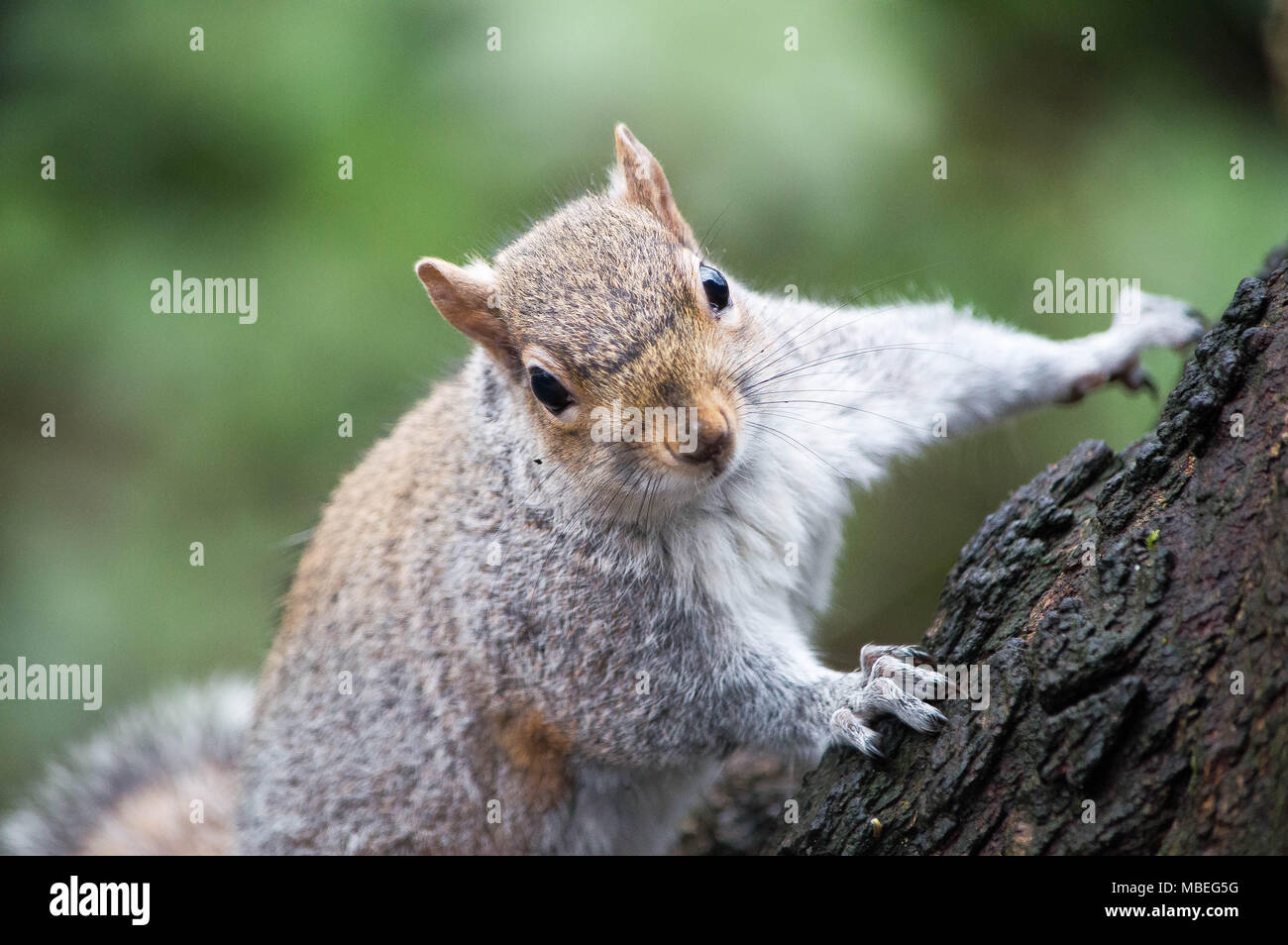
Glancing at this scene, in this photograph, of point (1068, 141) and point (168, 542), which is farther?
point (168, 542)

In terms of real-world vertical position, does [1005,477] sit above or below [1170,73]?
below

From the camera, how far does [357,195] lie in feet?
14.0

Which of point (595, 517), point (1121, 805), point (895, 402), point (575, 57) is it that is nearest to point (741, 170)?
point (575, 57)

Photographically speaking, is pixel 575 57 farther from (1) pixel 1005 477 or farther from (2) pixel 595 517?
(1) pixel 1005 477

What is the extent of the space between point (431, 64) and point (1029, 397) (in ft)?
8.58

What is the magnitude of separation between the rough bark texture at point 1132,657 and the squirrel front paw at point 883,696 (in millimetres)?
48

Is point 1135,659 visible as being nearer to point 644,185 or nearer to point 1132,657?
point 1132,657

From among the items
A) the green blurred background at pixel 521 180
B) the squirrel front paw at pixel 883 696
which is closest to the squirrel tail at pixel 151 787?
the green blurred background at pixel 521 180

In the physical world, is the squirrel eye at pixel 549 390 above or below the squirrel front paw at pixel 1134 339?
below

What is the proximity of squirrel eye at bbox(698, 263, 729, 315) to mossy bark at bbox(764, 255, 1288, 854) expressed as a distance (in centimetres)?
99

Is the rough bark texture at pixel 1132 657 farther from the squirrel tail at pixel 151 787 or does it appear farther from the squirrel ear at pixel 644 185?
the squirrel tail at pixel 151 787

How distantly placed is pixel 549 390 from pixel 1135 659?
60.7 inches

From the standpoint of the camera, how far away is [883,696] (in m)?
2.48

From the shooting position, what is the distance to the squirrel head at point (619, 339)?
261 cm
